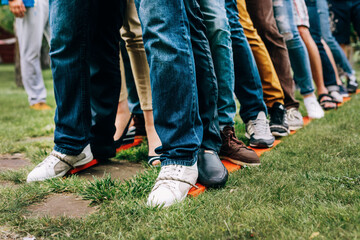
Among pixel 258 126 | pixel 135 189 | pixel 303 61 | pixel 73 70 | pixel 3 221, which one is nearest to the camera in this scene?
pixel 3 221

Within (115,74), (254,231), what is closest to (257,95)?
(115,74)

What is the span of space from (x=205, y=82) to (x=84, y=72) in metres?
0.70

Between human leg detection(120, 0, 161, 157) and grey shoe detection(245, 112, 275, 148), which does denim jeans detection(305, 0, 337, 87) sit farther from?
human leg detection(120, 0, 161, 157)

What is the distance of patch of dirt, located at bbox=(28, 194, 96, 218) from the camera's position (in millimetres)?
1399

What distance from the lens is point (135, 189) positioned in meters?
1.56

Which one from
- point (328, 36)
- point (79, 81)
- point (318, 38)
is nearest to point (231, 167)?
point (79, 81)

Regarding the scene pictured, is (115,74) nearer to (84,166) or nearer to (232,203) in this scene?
(84,166)

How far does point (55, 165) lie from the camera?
1.86 metres

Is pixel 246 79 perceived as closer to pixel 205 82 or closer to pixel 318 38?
pixel 205 82

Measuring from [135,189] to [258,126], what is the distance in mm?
1236

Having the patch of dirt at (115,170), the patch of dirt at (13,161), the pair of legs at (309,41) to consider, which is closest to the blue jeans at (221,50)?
the patch of dirt at (115,170)

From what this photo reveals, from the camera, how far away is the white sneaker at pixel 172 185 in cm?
141

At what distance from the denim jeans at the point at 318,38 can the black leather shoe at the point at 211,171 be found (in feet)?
11.0

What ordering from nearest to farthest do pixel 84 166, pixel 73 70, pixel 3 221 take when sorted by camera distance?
pixel 3 221 → pixel 73 70 → pixel 84 166
